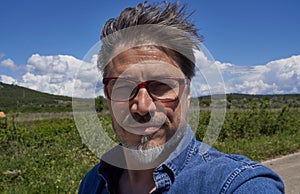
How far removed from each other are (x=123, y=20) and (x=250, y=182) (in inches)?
26.7

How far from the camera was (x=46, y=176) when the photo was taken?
241 inches

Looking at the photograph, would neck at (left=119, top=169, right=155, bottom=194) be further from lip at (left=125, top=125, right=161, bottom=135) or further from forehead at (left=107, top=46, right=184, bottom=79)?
forehead at (left=107, top=46, right=184, bottom=79)

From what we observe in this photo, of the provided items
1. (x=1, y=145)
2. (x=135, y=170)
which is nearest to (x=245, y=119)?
(x=1, y=145)

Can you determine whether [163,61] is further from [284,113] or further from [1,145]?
[284,113]

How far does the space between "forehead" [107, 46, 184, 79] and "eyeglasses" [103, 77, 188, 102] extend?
21 millimetres

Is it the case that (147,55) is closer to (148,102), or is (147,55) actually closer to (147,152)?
(148,102)

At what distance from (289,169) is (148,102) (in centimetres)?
664

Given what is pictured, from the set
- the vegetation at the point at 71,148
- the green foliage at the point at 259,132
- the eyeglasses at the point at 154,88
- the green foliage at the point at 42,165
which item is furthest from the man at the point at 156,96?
the green foliage at the point at 259,132

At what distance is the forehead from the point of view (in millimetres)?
1250

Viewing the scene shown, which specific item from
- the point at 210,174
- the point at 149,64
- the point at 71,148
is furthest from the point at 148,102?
the point at 71,148

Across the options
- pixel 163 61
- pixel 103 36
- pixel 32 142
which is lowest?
pixel 32 142

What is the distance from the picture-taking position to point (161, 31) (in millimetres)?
1226

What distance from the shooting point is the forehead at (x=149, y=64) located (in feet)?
4.10

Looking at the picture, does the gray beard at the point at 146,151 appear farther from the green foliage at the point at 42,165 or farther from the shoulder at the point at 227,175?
the green foliage at the point at 42,165
